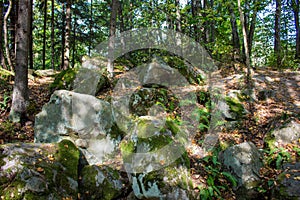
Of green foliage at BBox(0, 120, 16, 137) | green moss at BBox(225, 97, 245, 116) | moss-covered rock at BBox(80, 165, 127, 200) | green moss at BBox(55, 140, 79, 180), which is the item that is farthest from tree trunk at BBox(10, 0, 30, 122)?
green moss at BBox(225, 97, 245, 116)

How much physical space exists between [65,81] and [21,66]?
2.31 metres

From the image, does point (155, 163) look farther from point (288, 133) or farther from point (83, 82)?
point (83, 82)

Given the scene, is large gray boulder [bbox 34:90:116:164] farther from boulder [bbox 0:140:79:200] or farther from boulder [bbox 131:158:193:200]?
boulder [bbox 131:158:193:200]

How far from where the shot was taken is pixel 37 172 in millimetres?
4102

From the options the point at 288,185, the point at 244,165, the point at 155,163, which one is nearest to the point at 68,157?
the point at 155,163

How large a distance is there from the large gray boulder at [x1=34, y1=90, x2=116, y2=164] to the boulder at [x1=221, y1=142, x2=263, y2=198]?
11.6 ft

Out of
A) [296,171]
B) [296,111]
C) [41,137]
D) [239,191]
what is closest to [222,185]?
[239,191]

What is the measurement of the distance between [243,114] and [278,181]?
11.3 feet

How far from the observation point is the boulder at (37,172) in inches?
149

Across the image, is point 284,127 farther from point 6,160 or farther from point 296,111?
point 6,160

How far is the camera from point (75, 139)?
21.1ft

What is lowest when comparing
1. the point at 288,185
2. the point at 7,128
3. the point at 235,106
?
the point at 288,185

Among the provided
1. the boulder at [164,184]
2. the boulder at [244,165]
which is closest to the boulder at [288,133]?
the boulder at [244,165]

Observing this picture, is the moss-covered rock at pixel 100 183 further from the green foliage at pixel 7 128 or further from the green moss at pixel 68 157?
the green foliage at pixel 7 128
